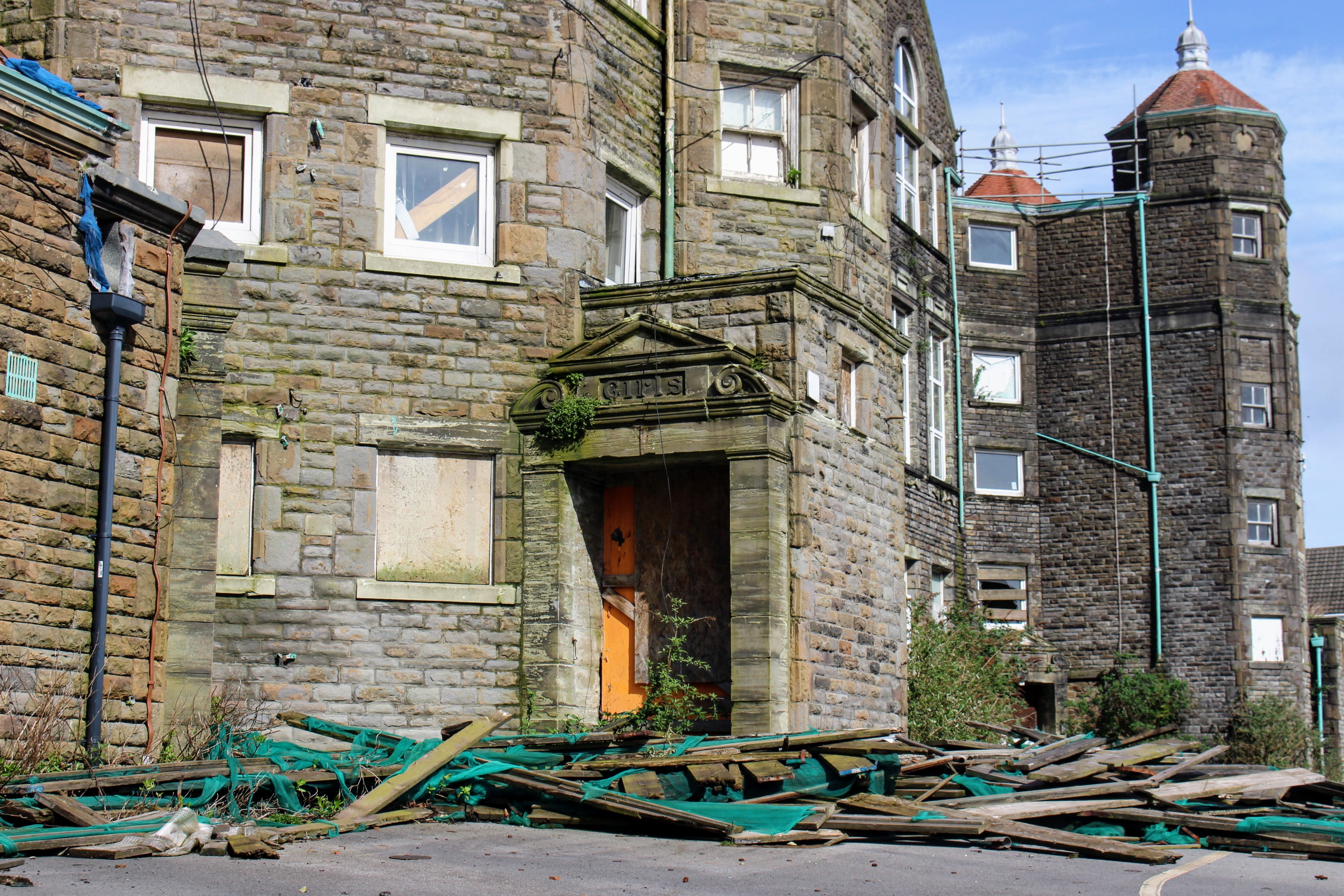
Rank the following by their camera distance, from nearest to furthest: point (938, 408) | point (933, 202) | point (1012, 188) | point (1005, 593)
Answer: point (933, 202) < point (938, 408) < point (1005, 593) < point (1012, 188)

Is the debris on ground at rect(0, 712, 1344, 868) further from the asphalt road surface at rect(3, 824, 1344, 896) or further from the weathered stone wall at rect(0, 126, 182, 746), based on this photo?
the weathered stone wall at rect(0, 126, 182, 746)

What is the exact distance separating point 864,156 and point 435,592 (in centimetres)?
945

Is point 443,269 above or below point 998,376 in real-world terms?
below

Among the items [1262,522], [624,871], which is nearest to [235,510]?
[624,871]

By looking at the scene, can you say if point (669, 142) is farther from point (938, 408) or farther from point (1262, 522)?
point (1262, 522)

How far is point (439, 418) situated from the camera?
583 inches

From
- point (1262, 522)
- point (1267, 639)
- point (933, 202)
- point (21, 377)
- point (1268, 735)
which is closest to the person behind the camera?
point (21, 377)

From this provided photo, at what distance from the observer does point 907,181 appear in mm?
24875

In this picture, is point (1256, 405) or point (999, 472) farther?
point (999, 472)

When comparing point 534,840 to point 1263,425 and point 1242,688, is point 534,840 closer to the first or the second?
point 1242,688

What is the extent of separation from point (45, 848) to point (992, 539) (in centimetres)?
2335

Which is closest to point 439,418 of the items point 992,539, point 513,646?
point 513,646

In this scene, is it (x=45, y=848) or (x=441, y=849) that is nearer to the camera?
(x=45, y=848)

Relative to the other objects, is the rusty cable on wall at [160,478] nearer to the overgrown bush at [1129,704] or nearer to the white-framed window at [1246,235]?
the overgrown bush at [1129,704]
